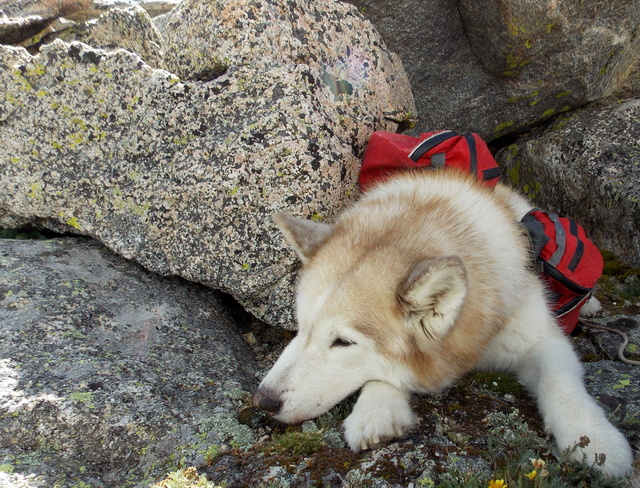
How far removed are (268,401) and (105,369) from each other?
1095 millimetres

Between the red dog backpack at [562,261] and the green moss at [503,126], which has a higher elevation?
the green moss at [503,126]

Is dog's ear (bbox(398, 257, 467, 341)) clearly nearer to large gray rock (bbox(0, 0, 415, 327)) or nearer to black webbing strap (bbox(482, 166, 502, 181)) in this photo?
large gray rock (bbox(0, 0, 415, 327))

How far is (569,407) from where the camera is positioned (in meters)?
2.53

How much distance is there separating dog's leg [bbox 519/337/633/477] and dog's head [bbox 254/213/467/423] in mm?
710

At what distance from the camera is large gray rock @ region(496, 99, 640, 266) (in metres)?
4.62

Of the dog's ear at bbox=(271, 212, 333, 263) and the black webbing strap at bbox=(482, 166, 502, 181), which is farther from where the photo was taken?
the black webbing strap at bbox=(482, 166, 502, 181)

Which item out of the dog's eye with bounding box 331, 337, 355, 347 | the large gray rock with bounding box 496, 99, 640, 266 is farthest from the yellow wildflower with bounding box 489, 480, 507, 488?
the large gray rock with bounding box 496, 99, 640, 266

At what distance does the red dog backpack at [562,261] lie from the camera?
10.9 ft

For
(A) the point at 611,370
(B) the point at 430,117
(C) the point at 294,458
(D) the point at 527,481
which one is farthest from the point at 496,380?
(B) the point at 430,117

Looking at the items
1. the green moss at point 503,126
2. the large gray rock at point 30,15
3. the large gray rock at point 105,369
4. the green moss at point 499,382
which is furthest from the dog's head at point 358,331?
the large gray rock at point 30,15

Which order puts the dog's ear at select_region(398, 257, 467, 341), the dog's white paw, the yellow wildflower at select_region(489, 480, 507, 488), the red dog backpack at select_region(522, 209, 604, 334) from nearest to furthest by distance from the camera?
the yellow wildflower at select_region(489, 480, 507, 488) < the dog's white paw < the dog's ear at select_region(398, 257, 467, 341) < the red dog backpack at select_region(522, 209, 604, 334)

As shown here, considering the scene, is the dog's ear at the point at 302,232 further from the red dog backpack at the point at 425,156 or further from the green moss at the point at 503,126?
the green moss at the point at 503,126

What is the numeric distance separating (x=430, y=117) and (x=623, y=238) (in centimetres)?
262

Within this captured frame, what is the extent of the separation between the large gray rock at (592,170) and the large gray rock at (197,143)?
107 inches
